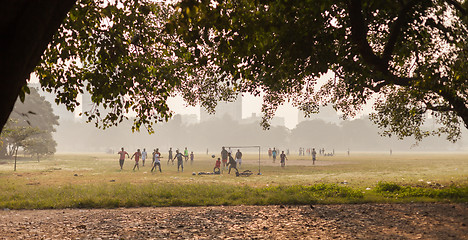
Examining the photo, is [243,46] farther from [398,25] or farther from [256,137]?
[256,137]

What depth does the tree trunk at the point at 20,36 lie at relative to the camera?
2.99 m

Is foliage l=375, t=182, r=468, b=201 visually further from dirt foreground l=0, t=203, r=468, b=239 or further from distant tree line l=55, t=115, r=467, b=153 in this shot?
distant tree line l=55, t=115, r=467, b=153

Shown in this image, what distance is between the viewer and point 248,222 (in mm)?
9734

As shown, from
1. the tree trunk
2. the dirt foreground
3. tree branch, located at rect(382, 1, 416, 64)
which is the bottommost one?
the dirt foreground

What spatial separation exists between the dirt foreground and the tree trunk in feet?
19.4

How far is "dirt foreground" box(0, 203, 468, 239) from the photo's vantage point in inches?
329

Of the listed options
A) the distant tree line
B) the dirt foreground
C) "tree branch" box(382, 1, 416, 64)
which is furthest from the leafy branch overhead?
the distant tree line

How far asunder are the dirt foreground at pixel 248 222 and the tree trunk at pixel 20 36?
5.91 meters

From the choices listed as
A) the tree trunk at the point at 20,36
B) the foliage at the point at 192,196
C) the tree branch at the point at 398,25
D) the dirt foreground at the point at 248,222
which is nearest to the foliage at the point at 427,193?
the foliage at the point at 192,196

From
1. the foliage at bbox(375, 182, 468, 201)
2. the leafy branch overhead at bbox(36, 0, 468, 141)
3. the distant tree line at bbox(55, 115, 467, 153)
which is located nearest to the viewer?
the leafy branch overhead at bbox(36, 0, 468, 141)

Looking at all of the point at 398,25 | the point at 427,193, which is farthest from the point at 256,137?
the point at 398,25

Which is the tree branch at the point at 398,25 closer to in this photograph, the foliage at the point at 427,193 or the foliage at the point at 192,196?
the foliage at the point at 192,196

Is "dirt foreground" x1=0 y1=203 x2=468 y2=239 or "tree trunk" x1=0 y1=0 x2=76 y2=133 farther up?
"tree trunk" x1=0 y1=0 x2=76 y2=133

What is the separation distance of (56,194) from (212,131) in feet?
459
